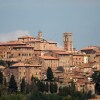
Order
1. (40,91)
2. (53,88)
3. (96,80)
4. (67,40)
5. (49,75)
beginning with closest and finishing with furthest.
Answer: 1. (40,91)
2. (53,88)
3. (49,75)
4. (96,80)
5. (67,40)

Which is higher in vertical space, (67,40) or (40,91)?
(67,40)

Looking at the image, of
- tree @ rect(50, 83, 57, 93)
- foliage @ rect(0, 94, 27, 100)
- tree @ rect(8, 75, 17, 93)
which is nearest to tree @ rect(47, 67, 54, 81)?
tree @ rect(50, 83, 57, 93)

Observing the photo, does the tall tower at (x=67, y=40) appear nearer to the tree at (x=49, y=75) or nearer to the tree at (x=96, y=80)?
the tree at (x=96, y=80)

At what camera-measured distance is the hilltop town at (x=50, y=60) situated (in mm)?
82625

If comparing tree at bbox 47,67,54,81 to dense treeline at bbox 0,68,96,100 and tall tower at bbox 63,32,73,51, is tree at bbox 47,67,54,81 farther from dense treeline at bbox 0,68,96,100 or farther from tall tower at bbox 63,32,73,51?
tall tower at bbox 63,32,73,51

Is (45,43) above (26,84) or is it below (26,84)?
above

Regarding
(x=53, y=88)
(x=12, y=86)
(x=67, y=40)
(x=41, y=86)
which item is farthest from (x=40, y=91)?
(x=67, y=40)

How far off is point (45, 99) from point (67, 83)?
7.88 metres

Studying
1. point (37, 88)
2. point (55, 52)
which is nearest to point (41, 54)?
point (55, 52)

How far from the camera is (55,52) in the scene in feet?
301

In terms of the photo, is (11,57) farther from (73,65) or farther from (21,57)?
(73,65)

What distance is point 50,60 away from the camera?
88438 mm

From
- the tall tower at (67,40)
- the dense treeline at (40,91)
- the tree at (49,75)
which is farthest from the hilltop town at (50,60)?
the dense treeline at (40,91)

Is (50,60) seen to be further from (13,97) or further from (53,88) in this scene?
(13,97)
